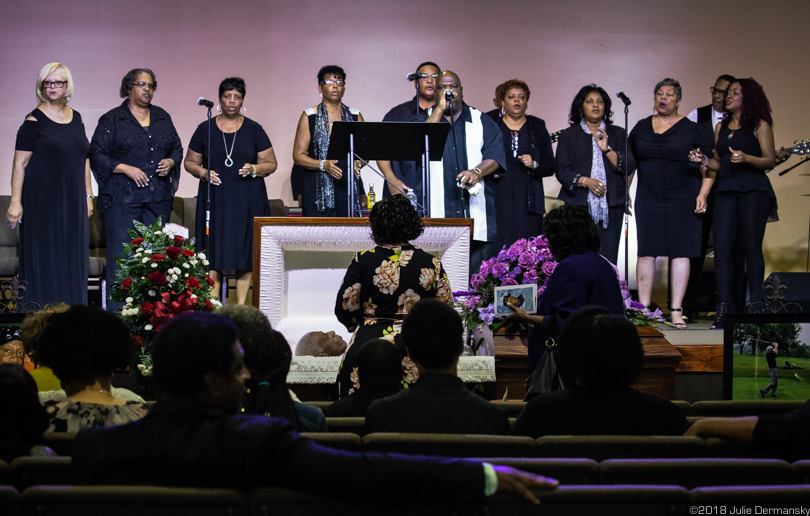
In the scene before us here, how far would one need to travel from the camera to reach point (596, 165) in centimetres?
571

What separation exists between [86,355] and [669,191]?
455 centimetres

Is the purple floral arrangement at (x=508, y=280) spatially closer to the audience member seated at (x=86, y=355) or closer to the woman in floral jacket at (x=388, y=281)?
the woman in floral jacket at (x=388, y=281)

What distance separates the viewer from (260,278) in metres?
4.41

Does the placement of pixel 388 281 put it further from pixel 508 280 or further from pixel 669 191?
pixel 669 191

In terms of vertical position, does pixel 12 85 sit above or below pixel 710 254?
above

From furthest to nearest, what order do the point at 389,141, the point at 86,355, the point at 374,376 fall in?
the point at 389,141 < the point at 374,376 < the point at 86,355

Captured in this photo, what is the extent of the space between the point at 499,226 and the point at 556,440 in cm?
399

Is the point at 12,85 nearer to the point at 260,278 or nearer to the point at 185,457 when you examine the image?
the point at 260,278

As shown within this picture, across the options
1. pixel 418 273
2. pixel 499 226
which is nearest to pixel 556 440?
pixel 418 273

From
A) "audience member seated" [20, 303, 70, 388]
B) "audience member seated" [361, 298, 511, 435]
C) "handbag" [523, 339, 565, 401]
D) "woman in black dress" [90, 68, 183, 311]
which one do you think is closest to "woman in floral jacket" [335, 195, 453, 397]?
"handbag" [523, 339, 565, 401]

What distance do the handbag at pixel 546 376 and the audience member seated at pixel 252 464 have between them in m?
1.47

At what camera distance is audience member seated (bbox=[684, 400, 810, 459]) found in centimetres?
176

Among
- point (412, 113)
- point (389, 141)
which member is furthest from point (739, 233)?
point (389, 141)

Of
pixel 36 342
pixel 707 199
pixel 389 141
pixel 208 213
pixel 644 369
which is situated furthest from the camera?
pixel 707 199
